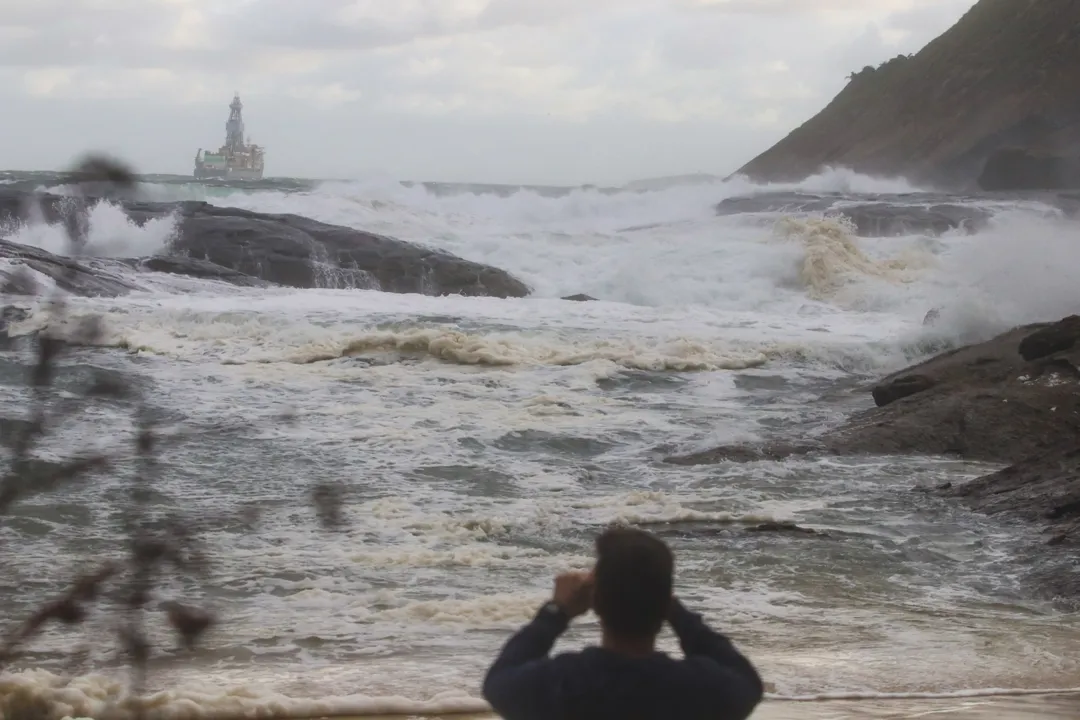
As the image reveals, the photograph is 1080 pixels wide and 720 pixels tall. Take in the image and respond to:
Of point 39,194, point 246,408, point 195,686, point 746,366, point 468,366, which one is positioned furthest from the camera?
point 39,194

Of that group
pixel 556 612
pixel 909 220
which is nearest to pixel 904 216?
pixel 909 220

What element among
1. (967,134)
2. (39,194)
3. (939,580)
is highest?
(967,134)

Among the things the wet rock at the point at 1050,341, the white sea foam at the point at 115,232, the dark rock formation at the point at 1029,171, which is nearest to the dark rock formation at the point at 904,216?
the dark rock formation at the point at 1029,171

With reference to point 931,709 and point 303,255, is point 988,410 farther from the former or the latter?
point 303,255

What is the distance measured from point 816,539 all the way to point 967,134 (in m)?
61.6

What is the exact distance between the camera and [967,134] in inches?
2544

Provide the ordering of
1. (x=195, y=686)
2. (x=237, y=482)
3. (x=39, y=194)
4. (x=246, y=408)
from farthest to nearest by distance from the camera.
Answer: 1. (x=39, y=194)
2. (x=246, y=408)
3. (x=237, y=482)
4. (x=195, y=686)

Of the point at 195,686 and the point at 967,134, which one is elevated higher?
the point at 967,134

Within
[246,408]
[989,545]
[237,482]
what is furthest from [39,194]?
[989,545]

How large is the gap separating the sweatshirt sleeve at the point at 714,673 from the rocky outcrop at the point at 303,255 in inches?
758

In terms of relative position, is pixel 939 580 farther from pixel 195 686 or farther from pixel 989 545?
pixel 195 686

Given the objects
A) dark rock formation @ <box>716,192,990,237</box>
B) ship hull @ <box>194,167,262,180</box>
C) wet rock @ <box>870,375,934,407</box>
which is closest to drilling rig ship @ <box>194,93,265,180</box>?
ship hull @ <box>194,167,262,180</box>

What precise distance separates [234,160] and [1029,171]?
111 feet

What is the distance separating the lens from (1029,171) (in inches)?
2080
